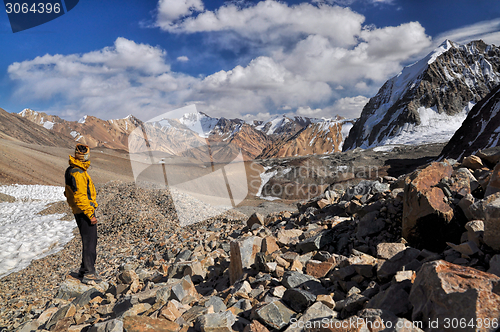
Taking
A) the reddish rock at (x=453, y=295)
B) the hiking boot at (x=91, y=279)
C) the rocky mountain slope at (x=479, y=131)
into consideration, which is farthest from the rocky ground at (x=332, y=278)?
the rocky mountain slope at (x=479, y=131)

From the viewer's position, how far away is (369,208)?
18.4 ft

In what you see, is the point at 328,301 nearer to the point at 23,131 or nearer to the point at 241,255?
the point at 241,255

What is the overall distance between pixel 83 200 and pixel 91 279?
67.7 inches

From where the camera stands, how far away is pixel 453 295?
6.97 ft

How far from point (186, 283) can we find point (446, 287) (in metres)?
3.29

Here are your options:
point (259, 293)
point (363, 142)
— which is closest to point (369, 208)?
point (259, 293)

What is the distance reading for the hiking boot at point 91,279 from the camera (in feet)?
18.2

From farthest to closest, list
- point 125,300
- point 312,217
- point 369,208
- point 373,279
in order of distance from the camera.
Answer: point 312,217
point 369,208
point 125,300
point 373,279

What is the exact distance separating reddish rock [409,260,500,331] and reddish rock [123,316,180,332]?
2.34 m

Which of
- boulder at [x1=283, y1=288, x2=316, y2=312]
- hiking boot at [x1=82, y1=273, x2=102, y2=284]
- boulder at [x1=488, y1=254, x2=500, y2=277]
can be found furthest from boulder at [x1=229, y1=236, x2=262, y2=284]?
boulder at [x1=488, y1=254, x2=500, y2=277]

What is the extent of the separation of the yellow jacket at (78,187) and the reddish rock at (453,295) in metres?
5.80

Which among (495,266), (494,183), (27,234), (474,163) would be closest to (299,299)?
(495,266)

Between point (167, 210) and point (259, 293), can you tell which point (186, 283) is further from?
point (167, 210)

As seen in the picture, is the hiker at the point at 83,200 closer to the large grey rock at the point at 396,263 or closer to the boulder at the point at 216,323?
the boulder at the point at 216,323
